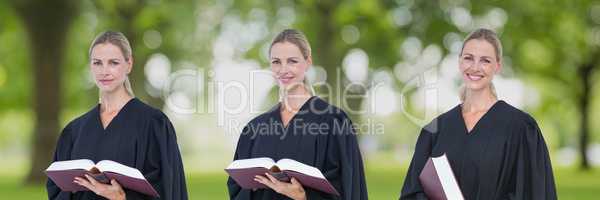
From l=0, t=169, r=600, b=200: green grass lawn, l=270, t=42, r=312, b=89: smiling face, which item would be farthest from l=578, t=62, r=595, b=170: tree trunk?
l=270, t=42, r=312, b=89: smiling face

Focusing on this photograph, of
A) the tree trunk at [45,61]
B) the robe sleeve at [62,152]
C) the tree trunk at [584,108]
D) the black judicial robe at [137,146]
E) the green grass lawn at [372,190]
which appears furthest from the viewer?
the tree trunk at [584,108]

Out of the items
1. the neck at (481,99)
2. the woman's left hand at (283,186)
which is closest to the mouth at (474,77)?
the neck at (481,99)

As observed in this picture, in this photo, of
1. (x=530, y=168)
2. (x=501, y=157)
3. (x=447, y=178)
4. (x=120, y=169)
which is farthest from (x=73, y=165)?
(x=530, y=168)

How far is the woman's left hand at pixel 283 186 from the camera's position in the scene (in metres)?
5.31

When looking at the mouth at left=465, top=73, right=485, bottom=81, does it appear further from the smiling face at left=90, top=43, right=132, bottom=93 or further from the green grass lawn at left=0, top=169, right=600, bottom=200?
the green grass lawn at left=0, top=169, right=600, bottom=200

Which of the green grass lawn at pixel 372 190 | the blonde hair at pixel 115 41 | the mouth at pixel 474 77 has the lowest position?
the green grass lawn at pixel 372 190

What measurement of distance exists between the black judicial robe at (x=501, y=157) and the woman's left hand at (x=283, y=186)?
78 cm

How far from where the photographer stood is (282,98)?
5.81 m

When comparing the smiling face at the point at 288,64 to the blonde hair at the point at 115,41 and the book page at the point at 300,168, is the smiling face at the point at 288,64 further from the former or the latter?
the blonde hair at the point at 115,41

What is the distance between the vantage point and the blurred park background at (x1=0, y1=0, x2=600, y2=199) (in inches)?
784

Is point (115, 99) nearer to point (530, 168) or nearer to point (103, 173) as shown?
point (103, 173)

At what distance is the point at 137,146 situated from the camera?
545cm

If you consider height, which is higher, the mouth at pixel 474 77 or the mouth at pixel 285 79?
the mouth at pixel 474 77

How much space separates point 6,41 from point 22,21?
11004mm
